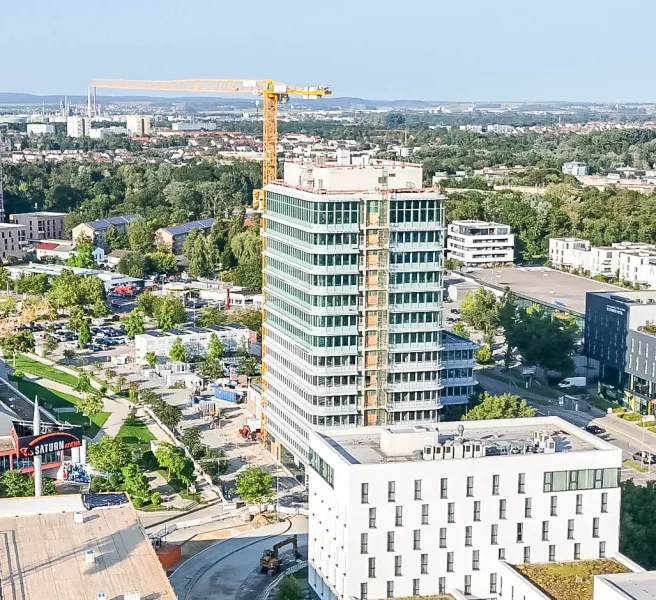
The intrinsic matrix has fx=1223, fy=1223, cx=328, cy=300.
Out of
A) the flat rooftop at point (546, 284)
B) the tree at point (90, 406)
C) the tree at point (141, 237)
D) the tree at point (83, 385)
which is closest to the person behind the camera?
the tree at point (90, 406)

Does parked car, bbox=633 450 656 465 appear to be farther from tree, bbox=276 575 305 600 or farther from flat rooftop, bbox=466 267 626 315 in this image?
flat rooftop, bbox=466 267 626 315

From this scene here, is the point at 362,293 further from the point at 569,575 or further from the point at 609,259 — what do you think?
the point at 609,259

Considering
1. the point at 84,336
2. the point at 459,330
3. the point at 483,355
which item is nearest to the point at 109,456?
the point at 84,336

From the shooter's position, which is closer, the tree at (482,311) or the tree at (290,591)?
the tree at (290,591)

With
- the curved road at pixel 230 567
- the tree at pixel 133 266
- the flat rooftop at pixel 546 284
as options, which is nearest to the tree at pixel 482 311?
the flat rooftop at pixel 546 284

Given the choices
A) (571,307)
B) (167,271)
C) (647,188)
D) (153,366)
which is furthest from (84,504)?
(647,188)

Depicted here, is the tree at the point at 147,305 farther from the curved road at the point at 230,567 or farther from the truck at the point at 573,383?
the curved road at the point at 230,567
